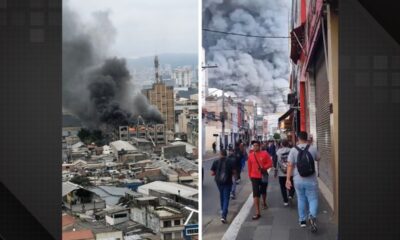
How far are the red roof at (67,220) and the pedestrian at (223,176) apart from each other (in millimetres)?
966

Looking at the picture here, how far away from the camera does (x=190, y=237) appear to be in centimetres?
359

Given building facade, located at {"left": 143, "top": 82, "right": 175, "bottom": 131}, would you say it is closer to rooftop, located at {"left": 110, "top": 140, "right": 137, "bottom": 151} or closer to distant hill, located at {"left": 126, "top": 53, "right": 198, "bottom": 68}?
distant hill, located at {"left": 126, "top": 53, "right": 198, "bottom": 68}

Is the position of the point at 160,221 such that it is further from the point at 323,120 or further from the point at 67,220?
the point at 323,120

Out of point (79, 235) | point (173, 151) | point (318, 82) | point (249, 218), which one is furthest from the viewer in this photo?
point (173, 151)

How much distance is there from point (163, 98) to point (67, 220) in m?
1.02

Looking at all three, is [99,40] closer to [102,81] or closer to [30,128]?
[102,81]

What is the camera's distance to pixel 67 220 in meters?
3.53

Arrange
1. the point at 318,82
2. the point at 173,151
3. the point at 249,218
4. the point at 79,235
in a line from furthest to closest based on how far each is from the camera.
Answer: the point at 173,151
the point at 79,235
the point at 249,218
the point at 318,82

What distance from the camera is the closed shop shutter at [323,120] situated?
10.7 ft

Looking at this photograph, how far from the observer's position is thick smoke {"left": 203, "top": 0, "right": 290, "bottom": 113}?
3.43 m

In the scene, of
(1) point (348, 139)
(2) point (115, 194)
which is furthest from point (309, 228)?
(2) point (115, 194)

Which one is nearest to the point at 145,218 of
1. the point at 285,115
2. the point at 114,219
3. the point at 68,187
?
the point at 114,219

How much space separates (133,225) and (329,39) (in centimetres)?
175

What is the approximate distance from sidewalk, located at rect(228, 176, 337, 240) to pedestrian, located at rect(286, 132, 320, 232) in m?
0.04
